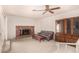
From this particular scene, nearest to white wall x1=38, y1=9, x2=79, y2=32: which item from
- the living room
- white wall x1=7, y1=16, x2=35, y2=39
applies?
the living room

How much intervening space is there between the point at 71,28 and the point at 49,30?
35cm

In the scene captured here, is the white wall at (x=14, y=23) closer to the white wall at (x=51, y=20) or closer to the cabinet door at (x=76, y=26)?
the white wall at (x=51, y=20)

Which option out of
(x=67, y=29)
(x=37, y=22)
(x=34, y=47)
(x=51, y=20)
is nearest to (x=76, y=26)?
(x=67, y=29)

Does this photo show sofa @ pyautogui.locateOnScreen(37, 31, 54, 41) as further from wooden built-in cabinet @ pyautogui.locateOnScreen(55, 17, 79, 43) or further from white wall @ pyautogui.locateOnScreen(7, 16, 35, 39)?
white wall @ pyautogui.locateOnScreen(7, 16, 35, 39)

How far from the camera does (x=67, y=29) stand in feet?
5.40

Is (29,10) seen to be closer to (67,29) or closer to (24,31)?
(24,31)

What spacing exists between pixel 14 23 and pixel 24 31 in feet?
0.65

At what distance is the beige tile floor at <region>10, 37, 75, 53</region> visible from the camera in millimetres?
1494

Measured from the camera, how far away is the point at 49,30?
1.64 metres

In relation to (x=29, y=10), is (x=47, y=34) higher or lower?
lower
